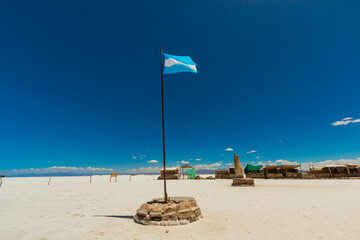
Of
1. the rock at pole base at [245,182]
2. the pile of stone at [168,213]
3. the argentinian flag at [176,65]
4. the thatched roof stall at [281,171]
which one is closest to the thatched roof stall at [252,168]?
the thatched roof stall at [281,171]

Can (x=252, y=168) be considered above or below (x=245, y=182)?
above

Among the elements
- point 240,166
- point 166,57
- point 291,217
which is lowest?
point 291,217

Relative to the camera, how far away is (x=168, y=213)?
22.1 feet

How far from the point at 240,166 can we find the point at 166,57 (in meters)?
30.4

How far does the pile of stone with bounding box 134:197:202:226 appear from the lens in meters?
6.59

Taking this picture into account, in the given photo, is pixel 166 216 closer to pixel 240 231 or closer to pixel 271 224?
pixel 240 231

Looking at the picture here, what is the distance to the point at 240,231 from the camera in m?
5.81

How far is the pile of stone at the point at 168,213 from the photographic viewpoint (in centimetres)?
659

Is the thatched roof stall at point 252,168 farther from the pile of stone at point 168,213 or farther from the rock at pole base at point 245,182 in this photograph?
the pile of stone at point 168,213

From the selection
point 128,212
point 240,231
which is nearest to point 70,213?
point 128,212

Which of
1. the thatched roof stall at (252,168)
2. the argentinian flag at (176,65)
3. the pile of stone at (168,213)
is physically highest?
the argentinian flag at (176,65)

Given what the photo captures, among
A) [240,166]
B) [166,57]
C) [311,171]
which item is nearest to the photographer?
[166,57]

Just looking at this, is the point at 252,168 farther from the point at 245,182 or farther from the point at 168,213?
the point at 168,213

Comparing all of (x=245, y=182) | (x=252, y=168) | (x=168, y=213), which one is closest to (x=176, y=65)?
(x=168, y=213)
